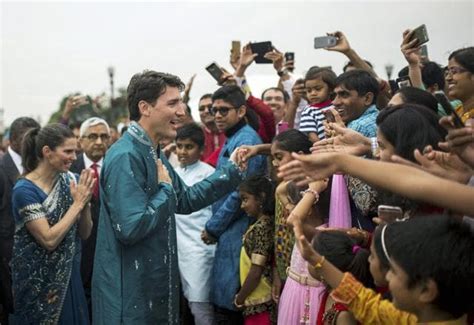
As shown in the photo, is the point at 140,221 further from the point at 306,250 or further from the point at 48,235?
the point at 48,235

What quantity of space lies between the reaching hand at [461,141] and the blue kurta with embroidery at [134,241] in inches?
61.8

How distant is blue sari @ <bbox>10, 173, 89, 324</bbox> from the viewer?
171 inches

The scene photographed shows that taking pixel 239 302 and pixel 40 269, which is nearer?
pixel 40 269

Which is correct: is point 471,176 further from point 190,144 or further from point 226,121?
point 190,144

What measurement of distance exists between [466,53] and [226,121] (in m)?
2.16

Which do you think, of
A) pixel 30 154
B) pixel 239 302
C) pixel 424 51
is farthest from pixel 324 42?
pixel 30 154

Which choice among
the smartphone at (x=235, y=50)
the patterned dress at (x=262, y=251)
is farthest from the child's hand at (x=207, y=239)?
the smartphone at (x=235, y=50)

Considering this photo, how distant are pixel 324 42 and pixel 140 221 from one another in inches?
82.3

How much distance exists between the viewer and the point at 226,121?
519 cm

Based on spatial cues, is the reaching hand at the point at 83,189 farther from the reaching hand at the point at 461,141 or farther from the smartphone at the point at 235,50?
the reaching hand at the point at 461,141

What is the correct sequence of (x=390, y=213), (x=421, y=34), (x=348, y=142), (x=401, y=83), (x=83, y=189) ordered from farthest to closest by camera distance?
(x=83, y=189) → (x=401, y=83) → (x=421, y=34) → (x=348, y=142) → (x=390, y=213)

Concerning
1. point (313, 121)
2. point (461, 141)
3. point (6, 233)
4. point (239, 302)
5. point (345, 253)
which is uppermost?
point (461, 141)

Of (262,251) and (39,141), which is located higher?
(39,141)

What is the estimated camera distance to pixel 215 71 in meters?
5.86
